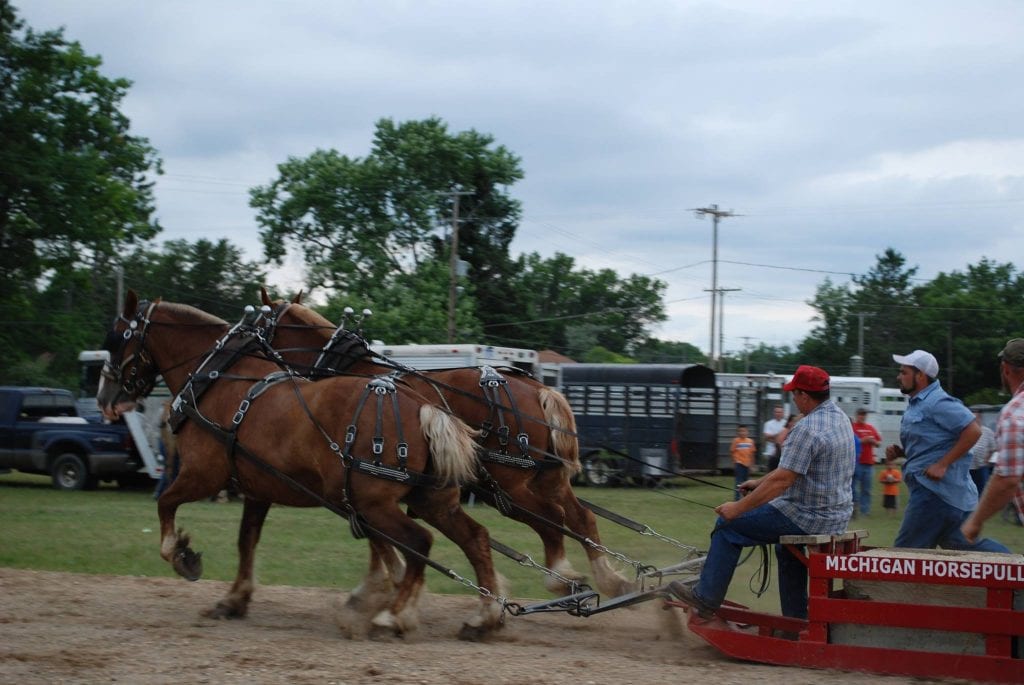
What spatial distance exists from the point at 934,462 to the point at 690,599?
187cm

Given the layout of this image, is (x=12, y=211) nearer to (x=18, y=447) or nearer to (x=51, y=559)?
(x=18, y=447)

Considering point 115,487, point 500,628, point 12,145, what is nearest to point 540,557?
point 500,628

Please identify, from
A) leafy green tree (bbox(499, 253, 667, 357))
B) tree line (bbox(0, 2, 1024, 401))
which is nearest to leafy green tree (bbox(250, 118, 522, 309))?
tree line (bbox(0, 2, 1024, 401))

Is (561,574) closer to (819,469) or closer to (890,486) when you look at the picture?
(819,469)

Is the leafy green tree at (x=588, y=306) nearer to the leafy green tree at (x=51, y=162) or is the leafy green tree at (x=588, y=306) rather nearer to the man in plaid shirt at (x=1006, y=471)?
the leafy green tree at (x=51, y=162)

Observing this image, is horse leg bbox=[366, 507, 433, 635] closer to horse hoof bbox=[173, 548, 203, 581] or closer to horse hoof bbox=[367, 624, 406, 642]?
horse hoof bbox=[367, 624, 406, 642]

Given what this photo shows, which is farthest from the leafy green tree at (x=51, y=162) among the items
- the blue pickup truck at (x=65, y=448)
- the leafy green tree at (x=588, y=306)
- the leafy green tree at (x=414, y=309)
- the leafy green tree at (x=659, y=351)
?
the leafy green tree at (x=659, y=351)

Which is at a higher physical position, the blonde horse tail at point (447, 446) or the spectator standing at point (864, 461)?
the blonde horse tail at point (447, 446)

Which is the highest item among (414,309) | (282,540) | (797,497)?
(414,309)

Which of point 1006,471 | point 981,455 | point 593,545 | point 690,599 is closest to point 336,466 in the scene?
point 593,545

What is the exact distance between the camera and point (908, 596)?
19.6 ft

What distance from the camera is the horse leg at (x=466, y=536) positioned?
7.10m

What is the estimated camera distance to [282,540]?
1277 cm

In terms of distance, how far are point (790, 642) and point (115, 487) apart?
18093 mm
